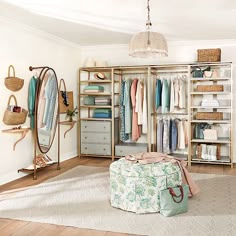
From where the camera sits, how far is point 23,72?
5.20 m

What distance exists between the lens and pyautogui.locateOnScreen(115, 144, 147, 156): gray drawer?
6.37 m

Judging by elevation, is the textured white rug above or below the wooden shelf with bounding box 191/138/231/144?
below

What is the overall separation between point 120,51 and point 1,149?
3352 mm

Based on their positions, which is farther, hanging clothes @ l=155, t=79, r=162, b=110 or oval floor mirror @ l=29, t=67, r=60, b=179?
hanging clothes @ l=155, t=79, r=162, b=110

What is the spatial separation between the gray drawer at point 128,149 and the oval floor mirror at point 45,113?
1.35 metres

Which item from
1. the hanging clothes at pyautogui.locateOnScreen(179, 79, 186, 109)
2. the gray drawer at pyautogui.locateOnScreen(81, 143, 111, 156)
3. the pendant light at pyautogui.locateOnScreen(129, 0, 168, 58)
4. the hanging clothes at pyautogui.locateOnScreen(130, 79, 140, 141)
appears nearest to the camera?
the pendant light at pyautogui.locateOnScreen(129, 0, 168, 58)

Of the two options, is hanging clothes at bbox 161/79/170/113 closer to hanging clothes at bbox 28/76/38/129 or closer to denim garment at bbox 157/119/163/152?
denim garment at bbox 157/119/163/152

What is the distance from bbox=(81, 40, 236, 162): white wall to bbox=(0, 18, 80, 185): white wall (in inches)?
29.6

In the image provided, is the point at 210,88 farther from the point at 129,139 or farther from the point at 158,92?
the point at 129,139

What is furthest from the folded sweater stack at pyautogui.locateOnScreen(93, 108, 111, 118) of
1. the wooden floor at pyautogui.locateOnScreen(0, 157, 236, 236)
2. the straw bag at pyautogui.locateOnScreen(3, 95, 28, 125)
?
the straw bag at pyautogui.locateOnScreen(3, 95, 28, 125)

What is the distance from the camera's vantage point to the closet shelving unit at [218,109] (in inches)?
233

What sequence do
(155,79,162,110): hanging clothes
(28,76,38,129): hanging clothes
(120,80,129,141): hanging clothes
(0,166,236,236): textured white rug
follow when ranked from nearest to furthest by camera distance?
(0,166,236,236): textured white rug
(28,76,38,129): hanging clothes
(155,79,162,110): hanging clothes
(120,80,129,141): hanging clothes

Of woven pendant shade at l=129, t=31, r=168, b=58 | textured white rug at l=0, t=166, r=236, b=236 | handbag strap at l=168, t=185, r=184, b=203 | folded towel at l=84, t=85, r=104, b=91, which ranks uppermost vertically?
woven pendant shade at l=129, t=31, r=168, b=58

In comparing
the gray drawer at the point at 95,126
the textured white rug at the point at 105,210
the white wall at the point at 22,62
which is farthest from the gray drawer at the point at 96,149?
the textured white rug at the point at 105,210
